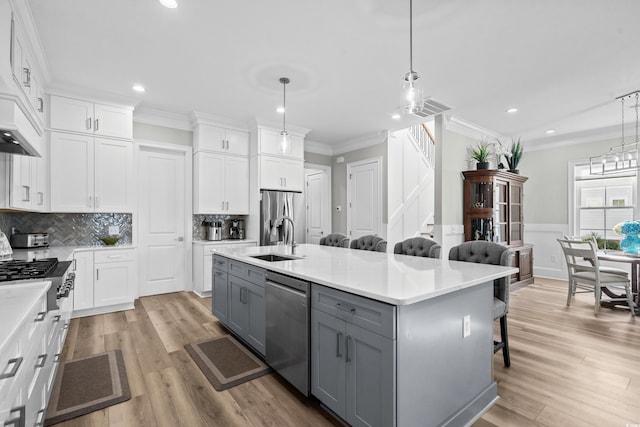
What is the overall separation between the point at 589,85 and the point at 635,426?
365cm

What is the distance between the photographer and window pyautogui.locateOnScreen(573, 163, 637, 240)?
210 inches

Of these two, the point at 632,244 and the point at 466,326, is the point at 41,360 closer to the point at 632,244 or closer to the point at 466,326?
the point at 466,326

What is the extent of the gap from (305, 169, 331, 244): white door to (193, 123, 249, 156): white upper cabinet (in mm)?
2080

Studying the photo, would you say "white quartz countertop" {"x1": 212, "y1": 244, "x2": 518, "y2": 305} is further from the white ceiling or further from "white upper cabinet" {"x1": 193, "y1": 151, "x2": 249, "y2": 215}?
"white upper cabinet" {"x1": 193, "y1": 151, "x2": 249, "y2": 215}

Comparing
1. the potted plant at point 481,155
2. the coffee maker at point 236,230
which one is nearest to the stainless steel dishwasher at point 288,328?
the coffee maker at point 236,230

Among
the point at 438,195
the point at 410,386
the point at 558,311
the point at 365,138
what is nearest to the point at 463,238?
the point at 438,195

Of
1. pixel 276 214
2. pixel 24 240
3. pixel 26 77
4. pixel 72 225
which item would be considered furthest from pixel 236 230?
pixel 26 77

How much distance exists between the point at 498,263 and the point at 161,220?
466cm

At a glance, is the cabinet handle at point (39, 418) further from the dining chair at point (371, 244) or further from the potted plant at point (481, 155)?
the potted plant at point (481, 155)

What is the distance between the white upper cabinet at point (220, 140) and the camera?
491cm

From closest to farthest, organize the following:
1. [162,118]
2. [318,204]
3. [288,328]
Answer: [288,328] < [162,118] < [318,204]

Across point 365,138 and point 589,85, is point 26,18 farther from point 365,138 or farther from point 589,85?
point 589,85

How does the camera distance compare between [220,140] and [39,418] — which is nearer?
[39,418]

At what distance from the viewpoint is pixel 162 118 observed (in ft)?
15.7
